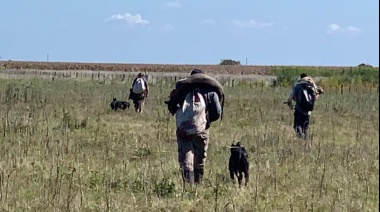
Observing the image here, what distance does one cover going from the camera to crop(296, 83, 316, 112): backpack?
12.9 meters

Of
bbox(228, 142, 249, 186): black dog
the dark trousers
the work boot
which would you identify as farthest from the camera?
the dark trousers

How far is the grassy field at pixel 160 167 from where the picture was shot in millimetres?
6992

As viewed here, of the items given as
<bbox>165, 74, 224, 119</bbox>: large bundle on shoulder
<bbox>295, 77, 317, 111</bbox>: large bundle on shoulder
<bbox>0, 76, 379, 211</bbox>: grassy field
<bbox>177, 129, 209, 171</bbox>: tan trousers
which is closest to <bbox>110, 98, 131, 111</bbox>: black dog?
<bbox>0, 76, 379, 211</bbox>: grassy field

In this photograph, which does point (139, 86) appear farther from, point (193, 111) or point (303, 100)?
point (193, 111)

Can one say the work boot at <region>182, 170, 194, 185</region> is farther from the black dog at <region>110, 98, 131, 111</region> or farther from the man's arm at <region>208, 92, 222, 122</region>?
the black dog at <region>110, 98, 131, 111</region>

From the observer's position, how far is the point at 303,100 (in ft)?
42.4

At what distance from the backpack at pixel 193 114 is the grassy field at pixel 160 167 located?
66cm

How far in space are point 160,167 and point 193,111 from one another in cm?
157

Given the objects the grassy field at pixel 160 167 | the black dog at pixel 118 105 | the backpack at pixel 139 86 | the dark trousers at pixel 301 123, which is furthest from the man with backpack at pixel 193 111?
the backpack at pixel 139 86

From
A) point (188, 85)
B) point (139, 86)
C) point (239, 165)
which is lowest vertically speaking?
point (239, 165)

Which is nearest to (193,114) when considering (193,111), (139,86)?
(193,111)

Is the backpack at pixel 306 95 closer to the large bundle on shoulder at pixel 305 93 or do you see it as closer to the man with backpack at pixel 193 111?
the large bundle on shoulder at pixel 305 93

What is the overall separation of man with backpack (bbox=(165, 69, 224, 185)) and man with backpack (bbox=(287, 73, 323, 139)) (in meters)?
5.10

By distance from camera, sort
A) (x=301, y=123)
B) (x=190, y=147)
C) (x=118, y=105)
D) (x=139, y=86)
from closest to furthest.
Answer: (x=190, y=147) → (x=301, y=123) → (x=118, y=105) → (x=139, y=86)
